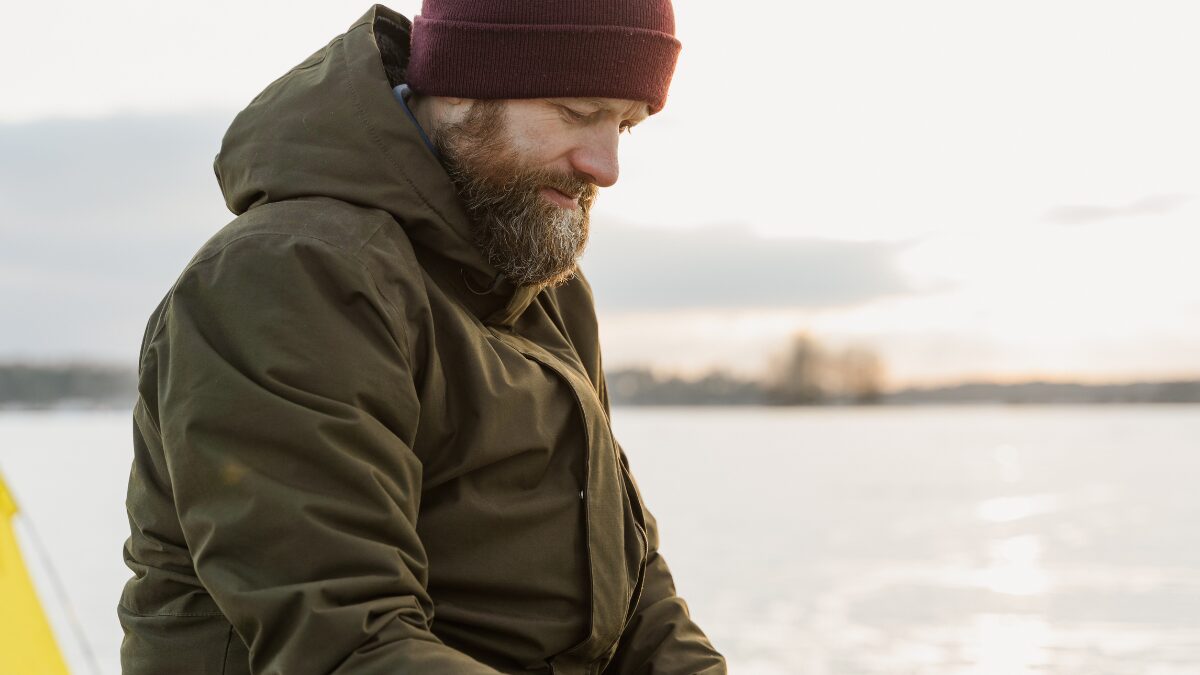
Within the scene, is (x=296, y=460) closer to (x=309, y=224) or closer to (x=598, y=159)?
(x=309, y=224)

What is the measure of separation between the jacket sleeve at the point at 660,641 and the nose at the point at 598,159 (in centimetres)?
48

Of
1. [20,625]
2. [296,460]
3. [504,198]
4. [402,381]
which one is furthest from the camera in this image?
[20,625]

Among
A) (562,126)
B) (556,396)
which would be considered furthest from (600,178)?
(556,396)

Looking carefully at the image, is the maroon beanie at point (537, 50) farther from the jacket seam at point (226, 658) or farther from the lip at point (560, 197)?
the jacket seam at point (226, 658)

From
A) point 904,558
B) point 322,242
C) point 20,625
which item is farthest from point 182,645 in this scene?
point 904,558

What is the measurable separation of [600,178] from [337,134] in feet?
1.31

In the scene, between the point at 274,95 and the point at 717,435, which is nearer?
the point at 274,95

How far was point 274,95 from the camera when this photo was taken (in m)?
1.72

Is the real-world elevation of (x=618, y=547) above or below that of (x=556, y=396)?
below

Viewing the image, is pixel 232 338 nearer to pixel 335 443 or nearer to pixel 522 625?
pixel 335 443

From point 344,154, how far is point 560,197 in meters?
0.35

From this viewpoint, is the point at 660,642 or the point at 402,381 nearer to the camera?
the point at 402,381

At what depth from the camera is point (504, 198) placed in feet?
5.92

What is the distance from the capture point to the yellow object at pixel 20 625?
96.4 inches
